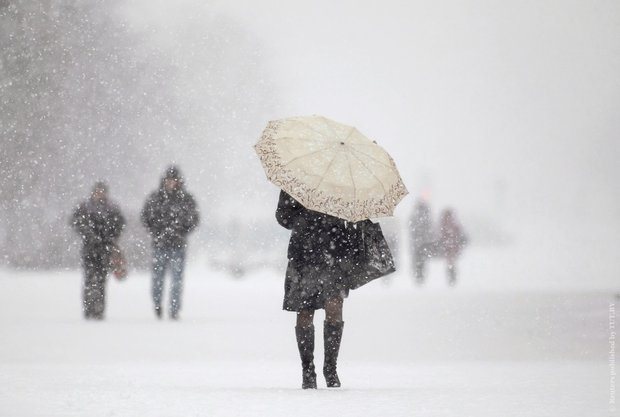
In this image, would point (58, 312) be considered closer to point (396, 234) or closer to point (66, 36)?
point (396, 234)

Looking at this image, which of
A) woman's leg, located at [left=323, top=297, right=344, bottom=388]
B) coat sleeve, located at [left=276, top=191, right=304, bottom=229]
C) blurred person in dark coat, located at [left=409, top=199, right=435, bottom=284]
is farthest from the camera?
blurred person in dark coat, located at [left=409, top=199, right=435, bottom=284]

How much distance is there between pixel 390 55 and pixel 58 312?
196 feet

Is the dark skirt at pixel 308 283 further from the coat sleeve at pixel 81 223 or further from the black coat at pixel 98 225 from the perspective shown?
the black coat at pixel 98 225

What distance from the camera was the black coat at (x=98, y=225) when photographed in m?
15.7

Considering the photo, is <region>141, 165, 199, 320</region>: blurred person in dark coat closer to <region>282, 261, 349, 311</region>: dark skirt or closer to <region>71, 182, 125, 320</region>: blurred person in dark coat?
<region>71, 182, 125, 320</region>: blurred person in dark coat

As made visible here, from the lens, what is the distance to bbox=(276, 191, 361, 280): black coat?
8.48 m

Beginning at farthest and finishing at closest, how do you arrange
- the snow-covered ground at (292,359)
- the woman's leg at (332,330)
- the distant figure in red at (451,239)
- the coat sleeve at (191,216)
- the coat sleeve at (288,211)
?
the distant figure in red at (451,239), the coat sleeve at (191,216), the woman's leg at (332,330), the coat sleeve at (288,211), the snow-covered ground at (292,359)

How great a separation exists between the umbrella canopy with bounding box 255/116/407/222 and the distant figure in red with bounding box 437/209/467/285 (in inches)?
681

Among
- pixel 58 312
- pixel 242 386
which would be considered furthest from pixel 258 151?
pixel 58 312

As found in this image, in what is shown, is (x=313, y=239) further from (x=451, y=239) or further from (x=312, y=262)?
(x=451, y=239)

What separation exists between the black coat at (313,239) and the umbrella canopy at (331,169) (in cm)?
22

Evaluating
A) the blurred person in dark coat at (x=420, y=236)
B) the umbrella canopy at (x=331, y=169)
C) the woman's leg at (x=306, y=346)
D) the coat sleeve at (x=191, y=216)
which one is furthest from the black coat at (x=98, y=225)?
the blurred person in dark coat at (x=420, y=236)

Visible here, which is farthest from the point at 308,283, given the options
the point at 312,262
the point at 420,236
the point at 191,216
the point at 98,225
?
the point at 420,236

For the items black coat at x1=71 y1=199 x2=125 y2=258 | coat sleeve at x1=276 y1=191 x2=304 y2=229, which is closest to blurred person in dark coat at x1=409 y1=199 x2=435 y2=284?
black coat at x1=71 y1=199 x2=125 y2=258
